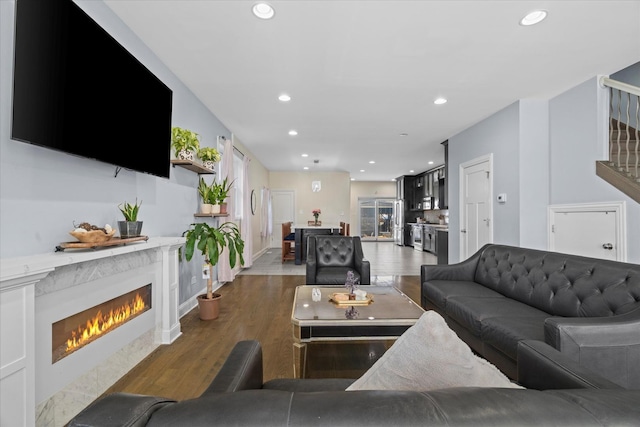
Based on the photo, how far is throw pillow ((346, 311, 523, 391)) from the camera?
609 millimetres

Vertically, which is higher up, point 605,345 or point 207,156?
point 207,156

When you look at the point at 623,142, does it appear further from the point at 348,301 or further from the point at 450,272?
the point at 348,301

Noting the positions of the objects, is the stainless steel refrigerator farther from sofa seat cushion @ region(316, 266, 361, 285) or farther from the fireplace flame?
the fireplace flame

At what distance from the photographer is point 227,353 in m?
2.44

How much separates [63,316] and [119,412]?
5.29 ft

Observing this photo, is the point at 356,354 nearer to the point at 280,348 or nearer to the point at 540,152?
the point at 280,348

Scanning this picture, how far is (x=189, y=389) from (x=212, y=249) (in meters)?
1.41

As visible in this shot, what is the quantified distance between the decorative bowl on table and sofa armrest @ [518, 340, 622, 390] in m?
2.18

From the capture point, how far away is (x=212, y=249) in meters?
3.08

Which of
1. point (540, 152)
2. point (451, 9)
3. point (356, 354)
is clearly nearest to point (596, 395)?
point (356, 354)

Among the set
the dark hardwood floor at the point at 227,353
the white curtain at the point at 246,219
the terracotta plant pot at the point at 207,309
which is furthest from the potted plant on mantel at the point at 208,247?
the white curtain at the point at 246,219

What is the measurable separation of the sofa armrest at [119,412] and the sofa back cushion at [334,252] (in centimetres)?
361

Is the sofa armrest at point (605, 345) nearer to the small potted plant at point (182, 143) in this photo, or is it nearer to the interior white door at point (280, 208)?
the small potted plant at point (182, 143)

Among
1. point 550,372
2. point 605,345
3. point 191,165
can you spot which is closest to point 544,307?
point 605,345
